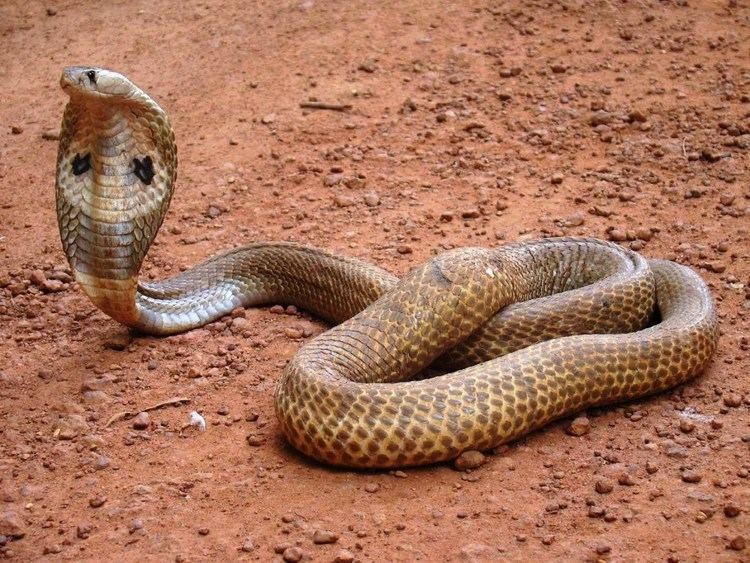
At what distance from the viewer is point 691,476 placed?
397cm

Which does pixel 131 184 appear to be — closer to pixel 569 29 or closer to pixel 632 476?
pixel 632 476

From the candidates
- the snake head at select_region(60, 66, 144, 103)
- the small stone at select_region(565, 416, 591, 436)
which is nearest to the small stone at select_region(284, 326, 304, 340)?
the snake head at select_region(60, 66, 144, 103)

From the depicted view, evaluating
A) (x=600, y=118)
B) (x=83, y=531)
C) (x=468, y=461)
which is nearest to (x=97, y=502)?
(x=83, y=531)

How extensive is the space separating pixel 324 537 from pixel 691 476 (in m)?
1.34

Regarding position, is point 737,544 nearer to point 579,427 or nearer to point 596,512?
point 596,512

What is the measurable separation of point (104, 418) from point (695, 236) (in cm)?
328

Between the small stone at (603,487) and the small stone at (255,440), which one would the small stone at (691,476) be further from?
the small stone at (255,440)

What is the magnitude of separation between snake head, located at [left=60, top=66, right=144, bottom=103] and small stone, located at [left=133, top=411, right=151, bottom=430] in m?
1.33

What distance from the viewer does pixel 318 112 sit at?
7.73m

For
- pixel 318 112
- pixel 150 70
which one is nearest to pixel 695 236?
pixel 318 112

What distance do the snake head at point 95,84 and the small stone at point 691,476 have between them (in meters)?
2.70

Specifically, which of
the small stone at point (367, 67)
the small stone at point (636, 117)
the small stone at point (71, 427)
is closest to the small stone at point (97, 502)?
the small stone at point (71, 427)

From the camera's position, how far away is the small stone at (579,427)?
436cm

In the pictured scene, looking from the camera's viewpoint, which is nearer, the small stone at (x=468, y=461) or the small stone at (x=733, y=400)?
the small stone at (x=468, y=461)
